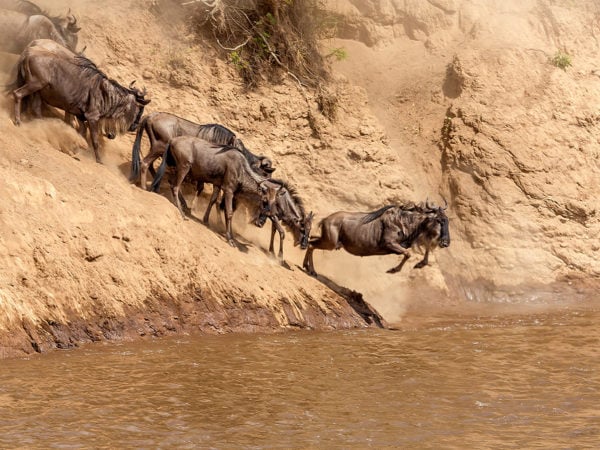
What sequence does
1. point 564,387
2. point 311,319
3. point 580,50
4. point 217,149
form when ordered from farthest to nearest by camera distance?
1. point 580,50
2. point 217,149
3. point 311,319
4. point 564,387

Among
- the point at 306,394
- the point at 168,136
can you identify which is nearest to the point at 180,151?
the point at 168,136

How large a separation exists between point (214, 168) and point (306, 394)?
5.63 m

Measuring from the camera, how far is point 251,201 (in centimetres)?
1435

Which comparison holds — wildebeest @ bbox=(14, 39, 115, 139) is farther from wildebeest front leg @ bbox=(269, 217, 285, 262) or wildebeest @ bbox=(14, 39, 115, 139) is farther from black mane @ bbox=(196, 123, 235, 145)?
wildebeest front leg @ bbox=(269, 217, 285, 262)

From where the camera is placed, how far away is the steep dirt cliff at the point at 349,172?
1156 centimetres

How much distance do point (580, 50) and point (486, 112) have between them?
→ 3.00 meters

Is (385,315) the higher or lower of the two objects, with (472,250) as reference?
lower

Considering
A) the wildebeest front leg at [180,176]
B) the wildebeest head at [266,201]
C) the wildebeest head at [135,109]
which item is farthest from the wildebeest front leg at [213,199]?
the wildebeest head at [135,109]

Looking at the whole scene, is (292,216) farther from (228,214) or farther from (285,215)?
(228,214)

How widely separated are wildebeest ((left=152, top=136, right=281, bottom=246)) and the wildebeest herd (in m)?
0.01

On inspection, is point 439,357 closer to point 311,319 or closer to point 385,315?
point 311,319

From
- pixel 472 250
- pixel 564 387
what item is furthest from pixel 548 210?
pixel 564 387

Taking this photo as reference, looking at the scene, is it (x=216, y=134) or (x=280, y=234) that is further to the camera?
(x=216, y=134)

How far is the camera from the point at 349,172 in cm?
1717
